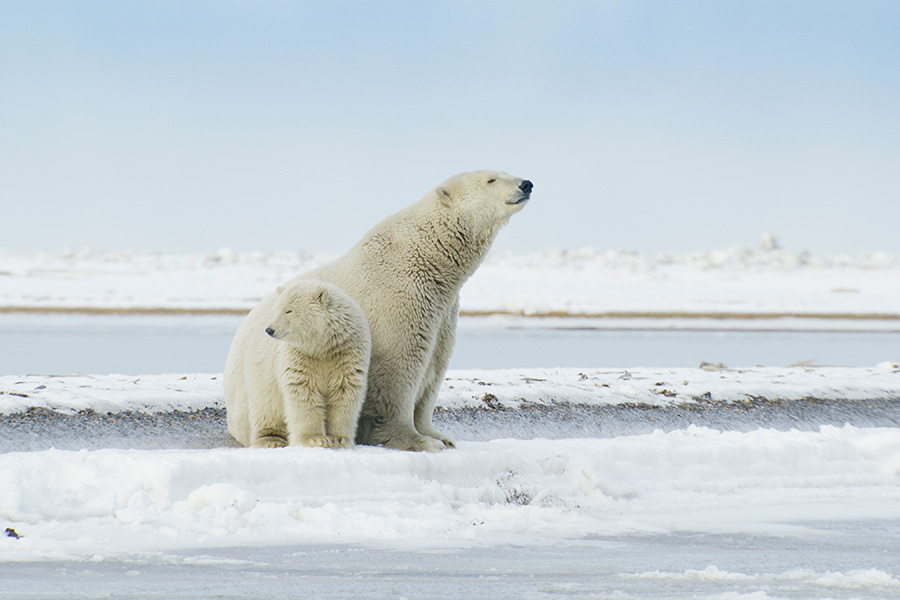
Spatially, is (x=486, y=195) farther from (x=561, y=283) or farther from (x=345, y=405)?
(x=561, y=283)

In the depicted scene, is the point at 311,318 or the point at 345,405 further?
the point at 345,405

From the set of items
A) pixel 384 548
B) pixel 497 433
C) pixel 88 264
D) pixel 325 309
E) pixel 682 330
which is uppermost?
pixel 325 309

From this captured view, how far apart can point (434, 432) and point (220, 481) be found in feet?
5.51

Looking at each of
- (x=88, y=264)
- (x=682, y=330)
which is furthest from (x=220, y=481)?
(x=88, y=264)

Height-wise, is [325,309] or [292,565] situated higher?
[325,309]

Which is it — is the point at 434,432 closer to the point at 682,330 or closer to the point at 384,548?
the point at 384,548

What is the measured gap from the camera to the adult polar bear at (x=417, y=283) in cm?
555

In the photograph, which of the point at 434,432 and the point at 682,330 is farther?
the point at 682,330

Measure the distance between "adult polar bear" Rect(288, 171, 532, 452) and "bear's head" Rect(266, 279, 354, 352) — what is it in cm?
41

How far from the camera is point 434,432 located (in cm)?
600

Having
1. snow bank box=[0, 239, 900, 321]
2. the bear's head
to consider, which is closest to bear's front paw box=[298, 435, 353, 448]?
the bear's head

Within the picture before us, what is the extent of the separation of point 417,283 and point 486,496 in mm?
1384

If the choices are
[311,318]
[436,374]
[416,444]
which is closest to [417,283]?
[436,374]

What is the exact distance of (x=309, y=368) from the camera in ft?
17.1
